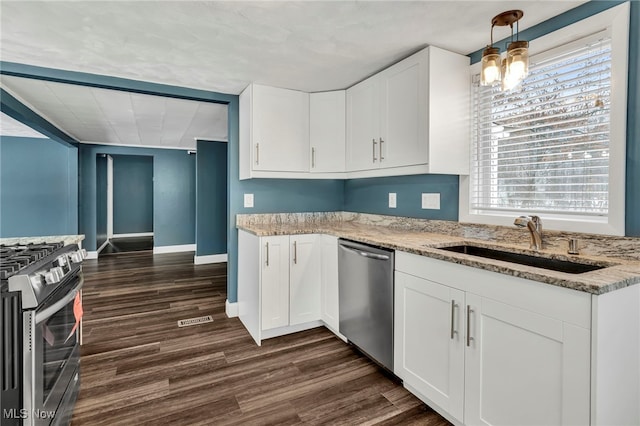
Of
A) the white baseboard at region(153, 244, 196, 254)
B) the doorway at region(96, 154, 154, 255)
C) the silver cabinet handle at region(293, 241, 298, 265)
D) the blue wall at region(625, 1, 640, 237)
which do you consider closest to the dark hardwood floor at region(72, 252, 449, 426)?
the silver cabinet handle at region(293, 241, 298, 265)

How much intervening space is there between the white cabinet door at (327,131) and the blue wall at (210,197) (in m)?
3.30

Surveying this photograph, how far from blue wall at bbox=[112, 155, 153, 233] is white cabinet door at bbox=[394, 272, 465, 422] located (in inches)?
368

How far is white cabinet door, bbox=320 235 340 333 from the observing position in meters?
2.67

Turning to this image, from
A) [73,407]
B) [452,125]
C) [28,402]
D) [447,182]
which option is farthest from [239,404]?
[452,125]

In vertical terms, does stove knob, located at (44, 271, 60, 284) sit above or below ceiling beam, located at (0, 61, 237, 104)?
below

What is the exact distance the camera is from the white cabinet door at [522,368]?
3.91ft

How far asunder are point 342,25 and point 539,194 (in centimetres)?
155

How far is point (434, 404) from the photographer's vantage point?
184 cm

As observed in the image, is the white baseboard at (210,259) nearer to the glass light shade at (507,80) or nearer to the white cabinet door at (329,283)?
the white cabinet door at (329,283)

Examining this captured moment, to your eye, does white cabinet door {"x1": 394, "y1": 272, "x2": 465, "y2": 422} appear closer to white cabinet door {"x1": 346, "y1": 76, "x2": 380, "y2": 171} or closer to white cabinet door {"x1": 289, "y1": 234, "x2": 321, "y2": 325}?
white cabinet door {"x1": 289, "y1": 234, "x2": 321, "y2": 325}

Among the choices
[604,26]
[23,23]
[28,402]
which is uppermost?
[23,23]

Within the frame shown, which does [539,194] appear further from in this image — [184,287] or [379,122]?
[184,287]

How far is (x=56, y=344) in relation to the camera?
4.87ft

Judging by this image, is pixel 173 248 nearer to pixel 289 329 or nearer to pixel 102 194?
pixel 102 194
